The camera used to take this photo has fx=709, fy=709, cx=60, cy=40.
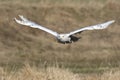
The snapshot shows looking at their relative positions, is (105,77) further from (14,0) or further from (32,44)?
(14,0)

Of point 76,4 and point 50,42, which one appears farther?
point 76,4

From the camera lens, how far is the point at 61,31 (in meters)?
27.0

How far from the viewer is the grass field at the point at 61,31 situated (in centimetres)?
2168

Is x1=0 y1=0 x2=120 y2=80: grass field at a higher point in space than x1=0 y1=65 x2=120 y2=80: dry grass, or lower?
higher

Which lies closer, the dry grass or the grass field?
the dry grass

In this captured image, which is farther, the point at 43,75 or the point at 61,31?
the point at 61,31

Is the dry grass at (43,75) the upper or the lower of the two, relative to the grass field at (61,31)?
lower

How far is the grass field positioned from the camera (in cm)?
2168

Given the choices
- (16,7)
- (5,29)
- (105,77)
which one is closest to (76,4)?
(16,7)

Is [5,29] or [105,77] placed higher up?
[5,29]

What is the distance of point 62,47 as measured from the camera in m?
24.7

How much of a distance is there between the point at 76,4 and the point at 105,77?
16.6m

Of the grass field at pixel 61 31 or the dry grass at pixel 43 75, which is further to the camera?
the grass field at pixel 61 31

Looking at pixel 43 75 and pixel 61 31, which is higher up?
pixel 61 31
